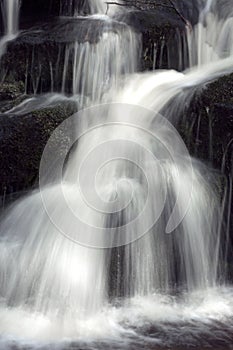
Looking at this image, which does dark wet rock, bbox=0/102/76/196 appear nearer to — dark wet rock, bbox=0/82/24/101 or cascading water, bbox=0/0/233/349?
cascading water, bbox=0/0/233/349

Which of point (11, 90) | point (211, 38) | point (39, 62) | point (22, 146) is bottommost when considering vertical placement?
point (22, 146)

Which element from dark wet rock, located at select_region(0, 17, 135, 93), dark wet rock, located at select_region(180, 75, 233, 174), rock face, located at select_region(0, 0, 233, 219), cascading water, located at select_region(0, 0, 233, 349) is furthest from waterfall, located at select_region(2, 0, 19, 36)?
dark wet rock, located at select_region(180, 75, 233, 174)

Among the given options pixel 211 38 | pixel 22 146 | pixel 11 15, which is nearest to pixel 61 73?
pixel 22 146

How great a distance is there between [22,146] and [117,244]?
1.72 metres

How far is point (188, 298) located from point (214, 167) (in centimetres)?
155

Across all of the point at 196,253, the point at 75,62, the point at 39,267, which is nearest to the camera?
the point at 39,267

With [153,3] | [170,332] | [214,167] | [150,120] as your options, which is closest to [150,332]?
[170,332]

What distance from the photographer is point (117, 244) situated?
446cm

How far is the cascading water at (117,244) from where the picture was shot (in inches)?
157

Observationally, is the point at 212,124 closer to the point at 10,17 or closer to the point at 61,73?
the point at 61,73

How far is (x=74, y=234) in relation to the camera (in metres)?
4.55

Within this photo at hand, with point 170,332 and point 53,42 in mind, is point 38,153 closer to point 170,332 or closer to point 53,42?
point 53,42

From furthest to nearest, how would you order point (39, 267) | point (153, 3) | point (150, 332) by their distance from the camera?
1. point (153, 3)
2. point (39, 267)
3. point (150, 332)

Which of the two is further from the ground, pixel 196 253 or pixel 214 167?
pixel 214 167
